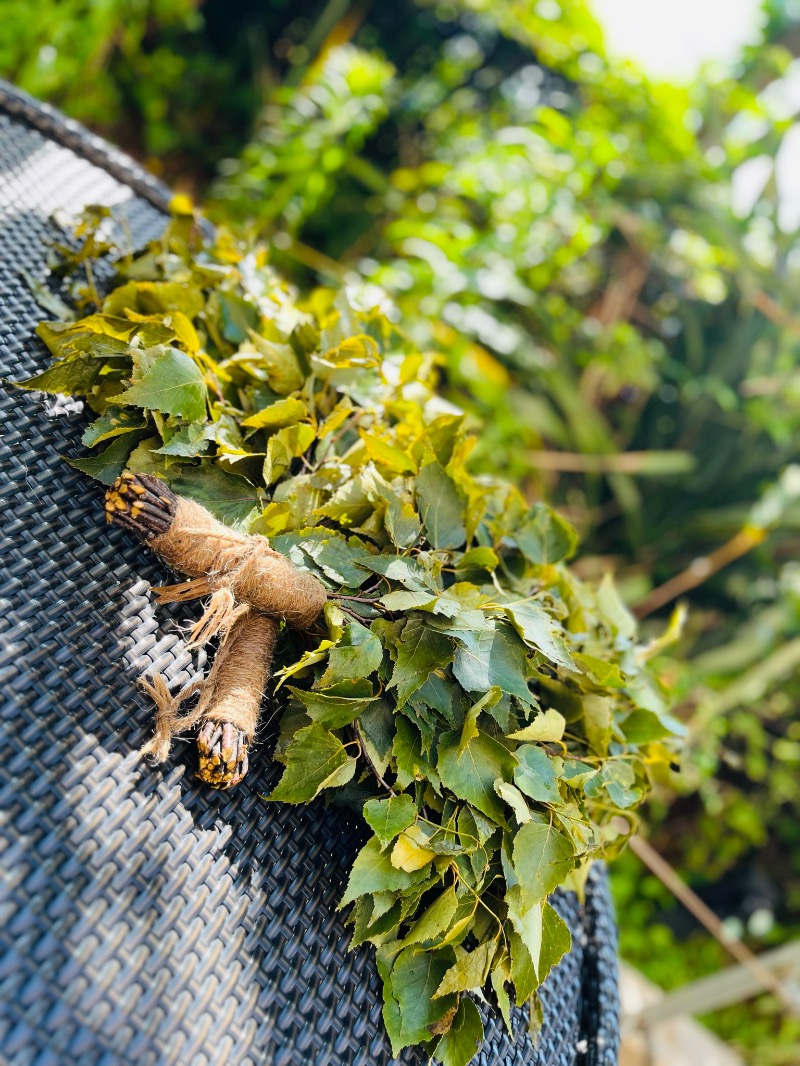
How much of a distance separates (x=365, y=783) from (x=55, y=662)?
22cm

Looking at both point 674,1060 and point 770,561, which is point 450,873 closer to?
point 674,1060

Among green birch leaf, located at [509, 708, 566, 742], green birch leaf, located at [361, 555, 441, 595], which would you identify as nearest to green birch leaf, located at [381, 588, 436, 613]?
green birch leaf, located at [361, 555, 441, 595]

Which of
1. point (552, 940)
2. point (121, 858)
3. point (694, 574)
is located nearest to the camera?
point (121, 858)

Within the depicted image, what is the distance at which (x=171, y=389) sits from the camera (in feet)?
1.70

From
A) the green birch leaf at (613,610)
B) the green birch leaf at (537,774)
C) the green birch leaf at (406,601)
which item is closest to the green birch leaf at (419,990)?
the green birch leaf at (537,774)

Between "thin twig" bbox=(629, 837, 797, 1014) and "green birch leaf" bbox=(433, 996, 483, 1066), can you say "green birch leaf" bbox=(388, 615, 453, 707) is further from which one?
"thin twig" bbox=(629, 837, 797, 1014)

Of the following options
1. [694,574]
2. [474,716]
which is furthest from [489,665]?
[694,574]

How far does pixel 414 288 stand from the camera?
156cm

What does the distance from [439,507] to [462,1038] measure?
360mm

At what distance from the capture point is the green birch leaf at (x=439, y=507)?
0.58 m

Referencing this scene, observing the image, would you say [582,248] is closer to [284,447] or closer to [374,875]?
[284,447]

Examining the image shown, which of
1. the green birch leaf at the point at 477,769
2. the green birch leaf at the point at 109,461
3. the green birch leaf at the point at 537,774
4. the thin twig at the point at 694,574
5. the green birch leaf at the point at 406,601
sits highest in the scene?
the green birch leaf at the point at 406,601

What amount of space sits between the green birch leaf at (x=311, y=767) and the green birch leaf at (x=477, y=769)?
0.06 meters

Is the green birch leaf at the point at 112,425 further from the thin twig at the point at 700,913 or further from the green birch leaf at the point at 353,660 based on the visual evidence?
the thin twig at the point at 700,913
